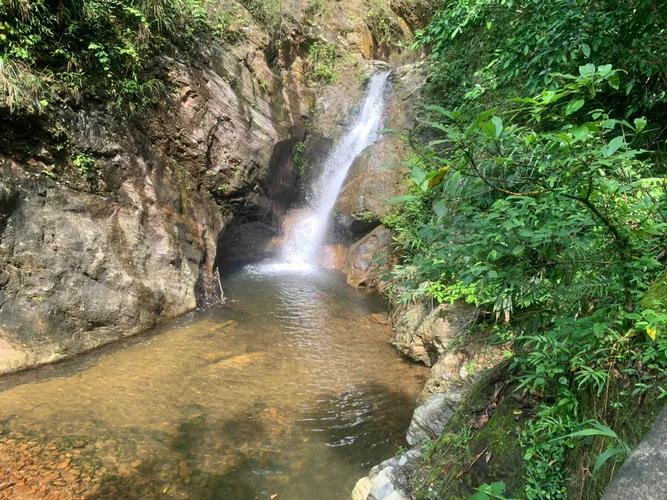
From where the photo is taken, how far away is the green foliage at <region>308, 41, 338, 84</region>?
1467 cm

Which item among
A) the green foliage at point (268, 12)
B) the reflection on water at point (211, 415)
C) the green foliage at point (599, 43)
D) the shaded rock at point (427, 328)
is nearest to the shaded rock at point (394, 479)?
the reflection on water at point (211, 415)

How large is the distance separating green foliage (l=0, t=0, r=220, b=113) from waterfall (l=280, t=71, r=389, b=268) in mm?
5928

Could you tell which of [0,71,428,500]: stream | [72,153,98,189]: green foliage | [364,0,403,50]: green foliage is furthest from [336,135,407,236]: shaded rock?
[364,0,403,50]: green foliage

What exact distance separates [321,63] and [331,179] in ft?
15.6

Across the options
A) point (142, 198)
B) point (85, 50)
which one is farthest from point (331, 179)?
point (85, 50)

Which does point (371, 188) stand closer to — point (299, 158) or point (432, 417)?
point (299, 158)

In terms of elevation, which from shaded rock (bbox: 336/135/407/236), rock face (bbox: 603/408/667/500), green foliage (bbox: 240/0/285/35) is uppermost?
green foliage (bbox: 240/0/285/35)

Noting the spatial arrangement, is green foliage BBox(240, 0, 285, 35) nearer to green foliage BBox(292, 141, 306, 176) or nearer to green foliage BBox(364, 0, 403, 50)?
green foliage BBox(292, 141, 306, 176)

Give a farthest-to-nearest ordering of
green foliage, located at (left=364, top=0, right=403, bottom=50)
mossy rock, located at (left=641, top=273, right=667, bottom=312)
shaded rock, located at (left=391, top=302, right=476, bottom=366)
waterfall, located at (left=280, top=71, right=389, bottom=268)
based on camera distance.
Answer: green foliage, located at (left=364, top=0, right=403, bottom=50) → waterfall, located at (left=280, top=71, right=389, bottom=268) → shaded rock, located at (left=391, top=302, right=476, bottom=366) → mossy rock, located at (left=641, top=273, right=667, bottom=312)

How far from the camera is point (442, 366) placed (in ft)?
16.1

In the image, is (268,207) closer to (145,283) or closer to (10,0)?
(145,283)

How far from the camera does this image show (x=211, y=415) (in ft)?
15.6

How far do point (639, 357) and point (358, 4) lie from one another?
1826cm

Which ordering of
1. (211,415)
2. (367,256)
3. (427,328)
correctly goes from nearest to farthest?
1. (211,415)
2. (427,328)
3. (367,256)
